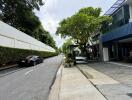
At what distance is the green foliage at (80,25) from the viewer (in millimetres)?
32938

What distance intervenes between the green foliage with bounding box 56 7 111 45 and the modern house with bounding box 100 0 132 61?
5.65 ft

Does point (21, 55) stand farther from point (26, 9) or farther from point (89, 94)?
point (89, 94)

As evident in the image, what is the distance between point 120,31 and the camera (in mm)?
26469

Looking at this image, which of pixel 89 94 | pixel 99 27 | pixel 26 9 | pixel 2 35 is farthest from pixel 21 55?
pixel 89 94

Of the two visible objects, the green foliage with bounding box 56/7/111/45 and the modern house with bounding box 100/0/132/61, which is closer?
the modern house with bounding box 100/0/132/61

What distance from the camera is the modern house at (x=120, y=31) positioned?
84.9 ft

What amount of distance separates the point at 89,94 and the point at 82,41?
2777 centimetres

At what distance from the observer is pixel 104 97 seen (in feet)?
28.5

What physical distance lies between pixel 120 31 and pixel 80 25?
8.11 meters

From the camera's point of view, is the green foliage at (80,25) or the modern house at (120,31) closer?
the modern house at (120,31)

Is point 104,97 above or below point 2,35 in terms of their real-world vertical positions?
below

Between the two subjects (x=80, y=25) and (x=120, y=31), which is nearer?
(x=120, y=31)

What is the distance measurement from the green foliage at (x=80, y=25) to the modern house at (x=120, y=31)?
67.8 inches

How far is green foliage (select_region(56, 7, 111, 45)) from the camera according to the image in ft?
108
